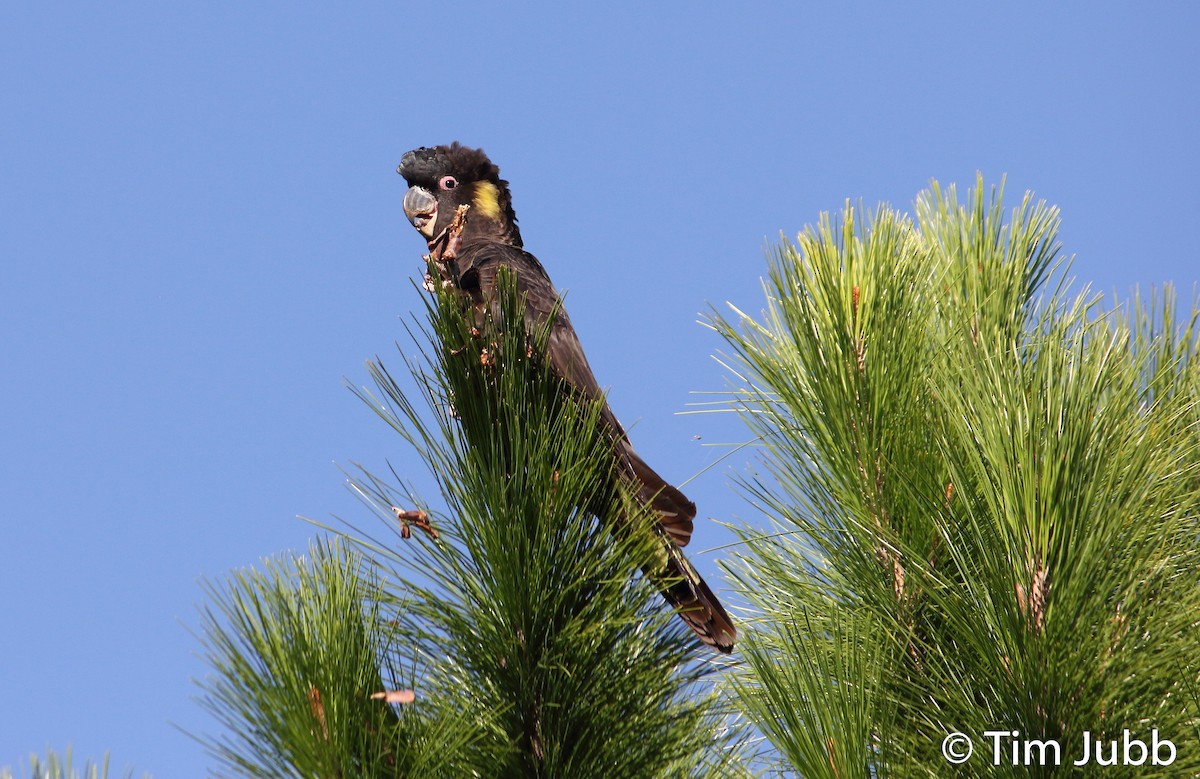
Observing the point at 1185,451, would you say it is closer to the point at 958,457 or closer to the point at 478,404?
the point at 958,457

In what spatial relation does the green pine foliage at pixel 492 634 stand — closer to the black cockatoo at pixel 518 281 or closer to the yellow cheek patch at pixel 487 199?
the black cockatoo at pixel 518 281

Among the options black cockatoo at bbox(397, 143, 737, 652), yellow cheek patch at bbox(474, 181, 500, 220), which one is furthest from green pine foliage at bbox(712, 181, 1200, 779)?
yellow cheek patch at bbox(474, 181, 500, 220)

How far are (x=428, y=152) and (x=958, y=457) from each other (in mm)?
3865

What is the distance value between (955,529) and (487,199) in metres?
3.65

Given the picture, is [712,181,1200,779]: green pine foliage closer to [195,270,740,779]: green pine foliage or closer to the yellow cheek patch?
[195,270,740,779]: green pine foliage

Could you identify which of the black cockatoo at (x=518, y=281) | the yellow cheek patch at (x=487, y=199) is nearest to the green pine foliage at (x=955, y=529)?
the black cockatoo at (x=518, y=281)

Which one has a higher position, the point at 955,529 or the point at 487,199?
the point at 487,199

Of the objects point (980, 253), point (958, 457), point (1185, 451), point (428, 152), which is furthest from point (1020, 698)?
point (428, 152)

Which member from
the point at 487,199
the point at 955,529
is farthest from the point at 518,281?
the point at 955,529

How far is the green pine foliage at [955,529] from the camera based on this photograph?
1934mm

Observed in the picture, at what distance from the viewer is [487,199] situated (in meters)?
5.45

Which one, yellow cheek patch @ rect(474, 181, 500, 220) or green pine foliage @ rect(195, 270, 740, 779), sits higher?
yellow cheek patch @ rect(474, 181, 500, 220)

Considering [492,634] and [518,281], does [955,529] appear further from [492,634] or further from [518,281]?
[518,281]

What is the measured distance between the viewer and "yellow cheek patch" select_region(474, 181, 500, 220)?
5402 millimetres
